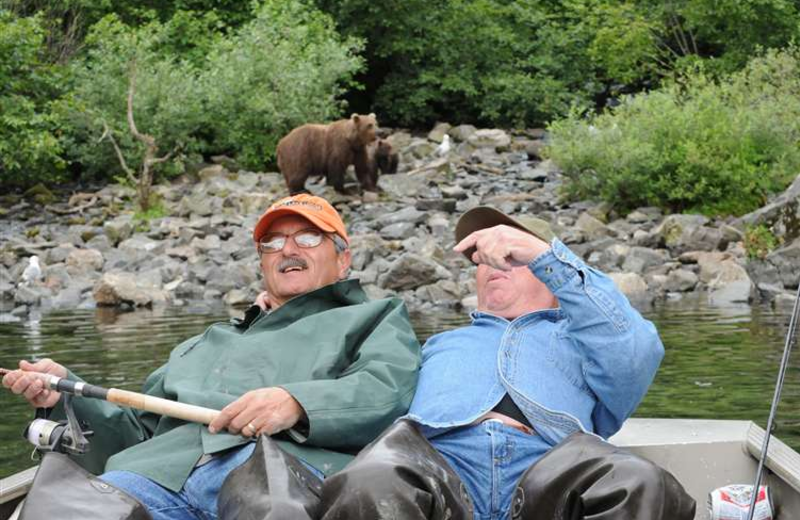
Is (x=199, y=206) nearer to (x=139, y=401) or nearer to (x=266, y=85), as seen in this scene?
(x=266, y=85)

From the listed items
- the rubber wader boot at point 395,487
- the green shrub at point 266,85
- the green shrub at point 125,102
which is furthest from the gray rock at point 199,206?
the rubber wader boot at point 395,487

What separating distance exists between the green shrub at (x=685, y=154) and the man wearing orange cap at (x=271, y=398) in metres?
17.2

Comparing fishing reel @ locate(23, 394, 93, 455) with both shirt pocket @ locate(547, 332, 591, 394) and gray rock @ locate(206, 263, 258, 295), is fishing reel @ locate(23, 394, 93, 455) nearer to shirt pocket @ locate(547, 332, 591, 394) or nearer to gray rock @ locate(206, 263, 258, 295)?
shirt pocket @ locate(547, 332, 591, 394)

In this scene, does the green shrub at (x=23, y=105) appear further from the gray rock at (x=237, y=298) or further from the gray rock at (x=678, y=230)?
the gray rock at (x=678, y=230)

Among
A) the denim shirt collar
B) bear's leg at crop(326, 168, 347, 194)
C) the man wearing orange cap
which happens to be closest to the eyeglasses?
the man wearing orange cap

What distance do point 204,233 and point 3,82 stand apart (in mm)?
6479

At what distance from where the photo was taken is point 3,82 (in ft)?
82.0

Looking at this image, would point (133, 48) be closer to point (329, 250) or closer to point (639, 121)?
point (639, 121)

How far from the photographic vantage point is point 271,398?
3.56 meters

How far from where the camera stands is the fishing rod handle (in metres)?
3.54

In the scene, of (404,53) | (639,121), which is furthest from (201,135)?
(639,121)

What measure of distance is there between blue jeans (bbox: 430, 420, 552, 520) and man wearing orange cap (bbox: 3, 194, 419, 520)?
0.86 ft

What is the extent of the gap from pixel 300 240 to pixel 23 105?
21.8m

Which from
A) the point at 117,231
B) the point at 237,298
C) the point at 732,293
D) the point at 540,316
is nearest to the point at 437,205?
the point at 117,231
